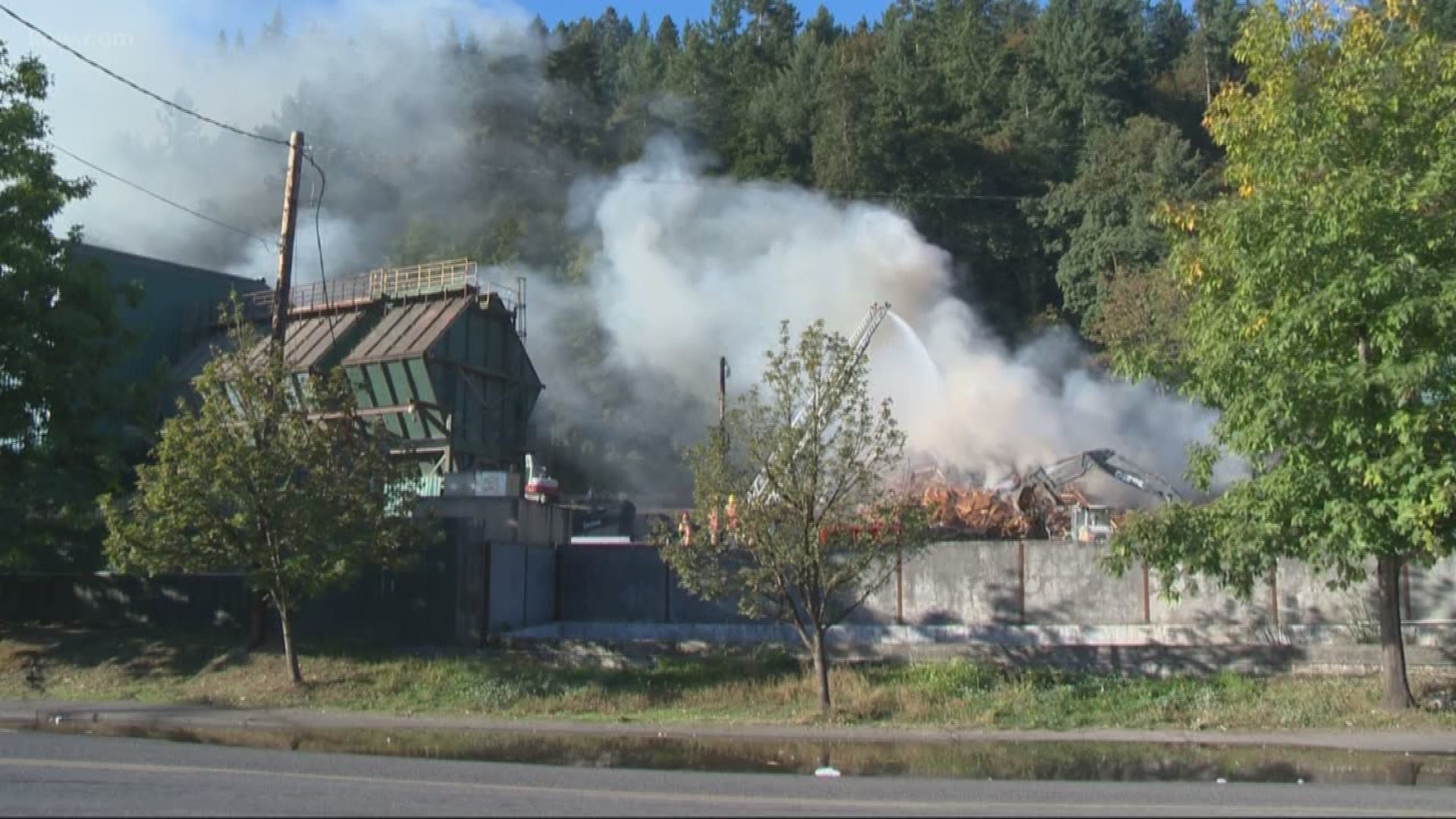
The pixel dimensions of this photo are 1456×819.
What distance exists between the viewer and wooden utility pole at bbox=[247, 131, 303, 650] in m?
21.5

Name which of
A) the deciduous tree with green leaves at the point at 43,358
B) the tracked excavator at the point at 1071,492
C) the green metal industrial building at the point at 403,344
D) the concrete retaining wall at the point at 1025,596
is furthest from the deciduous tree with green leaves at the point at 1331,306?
the green metal industrial building at the point at 403,344

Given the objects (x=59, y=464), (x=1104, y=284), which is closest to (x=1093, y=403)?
(x=1104, y=284)

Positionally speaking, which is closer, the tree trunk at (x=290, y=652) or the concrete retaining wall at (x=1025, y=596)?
the concrete retaining wall at (x=1025, y=596)

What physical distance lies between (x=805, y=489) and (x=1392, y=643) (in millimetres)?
7681

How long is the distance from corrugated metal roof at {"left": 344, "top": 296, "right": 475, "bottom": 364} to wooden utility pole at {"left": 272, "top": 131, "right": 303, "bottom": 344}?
523 inches

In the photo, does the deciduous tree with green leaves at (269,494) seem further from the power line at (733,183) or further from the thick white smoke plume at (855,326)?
the power line at (733,183)

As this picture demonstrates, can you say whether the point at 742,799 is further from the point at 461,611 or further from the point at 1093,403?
the point at 1093,403

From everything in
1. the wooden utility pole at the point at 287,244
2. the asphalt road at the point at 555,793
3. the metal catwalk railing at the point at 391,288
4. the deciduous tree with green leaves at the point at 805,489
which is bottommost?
the asphalt road at the point at 555,793

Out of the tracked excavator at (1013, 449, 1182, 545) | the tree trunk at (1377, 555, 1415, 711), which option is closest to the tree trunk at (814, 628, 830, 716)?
the tree trunk at (1377, 555, 1415, 711)

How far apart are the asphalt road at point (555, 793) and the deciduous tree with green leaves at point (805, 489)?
19.6ft

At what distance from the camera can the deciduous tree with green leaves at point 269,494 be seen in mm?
19141

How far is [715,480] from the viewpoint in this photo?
674 inches

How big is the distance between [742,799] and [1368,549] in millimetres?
9530

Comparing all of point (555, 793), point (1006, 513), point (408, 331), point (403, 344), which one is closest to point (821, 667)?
point (555, 793)
